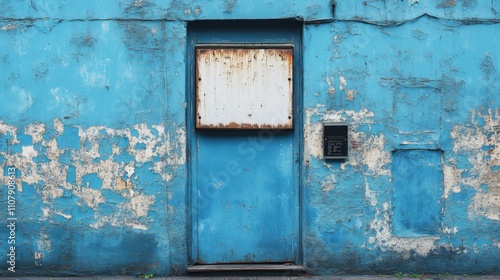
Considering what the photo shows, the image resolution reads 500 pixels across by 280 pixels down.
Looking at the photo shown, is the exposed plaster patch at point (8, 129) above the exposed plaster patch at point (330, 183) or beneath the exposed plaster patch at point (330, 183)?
above

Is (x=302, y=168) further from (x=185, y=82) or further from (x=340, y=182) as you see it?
(x=185, y=82)

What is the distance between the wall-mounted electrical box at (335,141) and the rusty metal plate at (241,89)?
1.21 ft

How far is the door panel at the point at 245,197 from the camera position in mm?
6473

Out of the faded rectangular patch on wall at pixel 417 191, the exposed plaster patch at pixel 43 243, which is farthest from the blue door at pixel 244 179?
the exposed plaster patch at pixel 43 243

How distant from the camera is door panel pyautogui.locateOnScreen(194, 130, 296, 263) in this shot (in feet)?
21.2

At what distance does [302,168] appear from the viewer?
6.44m

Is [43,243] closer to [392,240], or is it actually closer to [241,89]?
[241,89]

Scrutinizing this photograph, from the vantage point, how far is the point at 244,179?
6.48 metres

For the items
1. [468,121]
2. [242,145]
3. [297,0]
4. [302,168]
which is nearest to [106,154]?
[242,145]

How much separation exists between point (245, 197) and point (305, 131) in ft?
2.96

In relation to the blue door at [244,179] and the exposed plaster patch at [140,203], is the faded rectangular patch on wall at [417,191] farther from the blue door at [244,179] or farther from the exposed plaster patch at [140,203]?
the exposed plaster patch at [140,203]

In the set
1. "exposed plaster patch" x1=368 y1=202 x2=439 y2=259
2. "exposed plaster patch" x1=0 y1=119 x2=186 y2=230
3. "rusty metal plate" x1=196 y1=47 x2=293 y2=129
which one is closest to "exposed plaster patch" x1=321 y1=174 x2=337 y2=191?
"exposed plaster patch" x1=368 y1=202 x2=439 y2=259

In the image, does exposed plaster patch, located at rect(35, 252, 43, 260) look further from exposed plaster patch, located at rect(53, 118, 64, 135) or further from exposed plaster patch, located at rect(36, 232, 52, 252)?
exposed plaster patch, located at rect(53, 118, 64, 135)

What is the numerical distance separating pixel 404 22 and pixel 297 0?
3.51 ft
